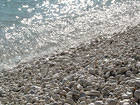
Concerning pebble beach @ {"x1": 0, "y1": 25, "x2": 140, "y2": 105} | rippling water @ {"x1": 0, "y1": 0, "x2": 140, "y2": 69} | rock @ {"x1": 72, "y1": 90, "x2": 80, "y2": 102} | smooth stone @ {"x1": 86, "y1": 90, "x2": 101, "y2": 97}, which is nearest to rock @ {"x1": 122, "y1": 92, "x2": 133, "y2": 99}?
pebble beach @ {"x1": 0, "y1": 25, "x2": 140, "y2": 105}

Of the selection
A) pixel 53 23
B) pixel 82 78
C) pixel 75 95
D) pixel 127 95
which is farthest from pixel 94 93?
pixel 53 23

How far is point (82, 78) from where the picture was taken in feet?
20.7

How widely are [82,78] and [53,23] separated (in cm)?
885

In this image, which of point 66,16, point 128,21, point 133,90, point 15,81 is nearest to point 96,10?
point 66,16

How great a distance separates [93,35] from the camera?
41.5ft

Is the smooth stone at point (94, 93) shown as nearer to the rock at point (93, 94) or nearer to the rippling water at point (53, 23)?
the rock at point (93, 94)

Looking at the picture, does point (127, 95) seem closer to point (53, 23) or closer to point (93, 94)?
point (93, 94)

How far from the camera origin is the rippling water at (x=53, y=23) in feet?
38.7

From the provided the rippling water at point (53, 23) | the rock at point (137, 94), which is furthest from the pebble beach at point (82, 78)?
the rippling water at point (53, 23)

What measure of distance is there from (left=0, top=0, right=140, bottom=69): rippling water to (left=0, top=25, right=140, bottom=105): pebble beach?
203cm

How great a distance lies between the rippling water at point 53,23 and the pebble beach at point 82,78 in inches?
79.8

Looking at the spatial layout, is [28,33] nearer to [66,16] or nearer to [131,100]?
[66,16]

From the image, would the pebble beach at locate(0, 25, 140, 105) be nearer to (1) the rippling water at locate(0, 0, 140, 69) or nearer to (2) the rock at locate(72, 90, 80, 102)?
(2) the rock at locate(72, 90, 80, 102)

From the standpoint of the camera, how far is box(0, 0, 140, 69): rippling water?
1178cm
